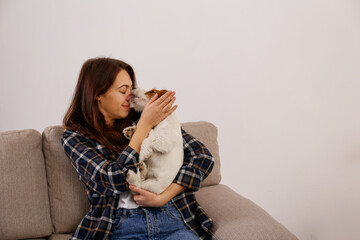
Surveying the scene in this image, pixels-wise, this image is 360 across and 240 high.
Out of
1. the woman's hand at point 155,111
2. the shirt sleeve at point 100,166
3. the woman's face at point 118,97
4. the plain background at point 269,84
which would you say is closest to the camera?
the shirt sleeve at point 100,166

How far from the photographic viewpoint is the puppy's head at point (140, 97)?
157 centimetres

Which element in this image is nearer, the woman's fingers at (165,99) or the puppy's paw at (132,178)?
the puppy's paw at (132,178)

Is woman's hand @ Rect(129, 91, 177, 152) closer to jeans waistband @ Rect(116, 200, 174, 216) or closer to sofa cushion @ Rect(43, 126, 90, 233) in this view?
jeans waistband @ Rect(116, 200, 174, 216)

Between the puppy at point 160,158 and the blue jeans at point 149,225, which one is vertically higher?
the puppy at point 160,158

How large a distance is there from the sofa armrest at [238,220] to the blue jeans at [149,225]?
5.8 inches

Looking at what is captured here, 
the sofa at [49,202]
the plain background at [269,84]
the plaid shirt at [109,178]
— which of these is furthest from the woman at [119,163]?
the plain background at [269,84]

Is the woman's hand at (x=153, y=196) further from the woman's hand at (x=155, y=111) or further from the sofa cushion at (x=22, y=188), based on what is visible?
the sofa cushion at (x=22, y=188)

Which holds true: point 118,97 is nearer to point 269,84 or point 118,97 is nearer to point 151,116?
point 151,116

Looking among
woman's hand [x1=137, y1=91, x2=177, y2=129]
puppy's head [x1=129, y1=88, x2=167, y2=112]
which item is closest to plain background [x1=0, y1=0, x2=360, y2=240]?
puppy's head [x1=129, y1=88, x2=167, y2=112]

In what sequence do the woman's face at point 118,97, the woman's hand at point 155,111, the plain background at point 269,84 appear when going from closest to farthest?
the woman's hand at point 155,111 → the woman's face at point 118,97 → the plain background at point 269,84

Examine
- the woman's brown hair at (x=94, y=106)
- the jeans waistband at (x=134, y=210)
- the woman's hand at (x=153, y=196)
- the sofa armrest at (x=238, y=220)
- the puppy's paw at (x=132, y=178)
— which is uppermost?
the woman's brown hair at (x=94, y=106)

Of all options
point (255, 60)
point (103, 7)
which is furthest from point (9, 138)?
point (255, 60)

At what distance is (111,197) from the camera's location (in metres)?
1.46

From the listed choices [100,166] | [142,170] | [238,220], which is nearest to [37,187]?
[100,166]
